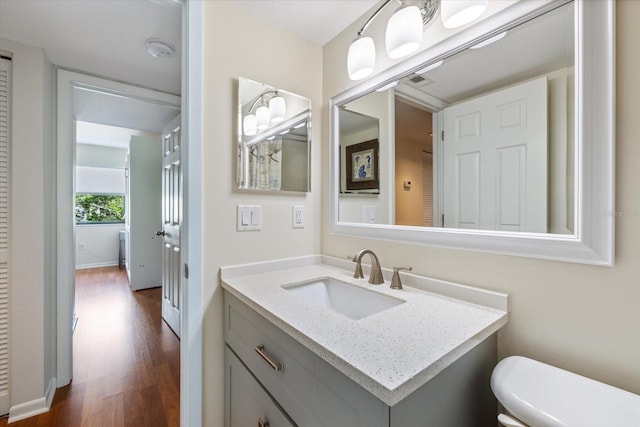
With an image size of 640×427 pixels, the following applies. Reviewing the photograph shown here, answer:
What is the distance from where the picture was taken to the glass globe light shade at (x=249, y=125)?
1249 millimetres

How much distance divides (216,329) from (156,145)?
357cm

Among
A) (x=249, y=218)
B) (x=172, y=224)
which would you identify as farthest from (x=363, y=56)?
(x=172, y=224)

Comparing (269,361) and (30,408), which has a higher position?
(269,361)

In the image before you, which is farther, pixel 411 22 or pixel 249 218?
pixel 249 218

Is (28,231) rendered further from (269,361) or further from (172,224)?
(269,361)

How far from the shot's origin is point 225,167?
1.22 m

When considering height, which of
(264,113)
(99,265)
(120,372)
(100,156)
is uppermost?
(100,156)

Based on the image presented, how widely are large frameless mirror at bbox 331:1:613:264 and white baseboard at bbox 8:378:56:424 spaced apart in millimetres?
2111

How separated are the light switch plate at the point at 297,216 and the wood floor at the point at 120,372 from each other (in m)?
1.30

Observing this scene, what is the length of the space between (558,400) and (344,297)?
743mm

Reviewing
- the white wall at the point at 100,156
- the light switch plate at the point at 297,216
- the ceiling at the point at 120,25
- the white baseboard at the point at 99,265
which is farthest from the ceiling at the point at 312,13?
the white baseboard at the point at 99,265

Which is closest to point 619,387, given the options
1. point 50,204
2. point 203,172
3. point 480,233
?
point 480,233

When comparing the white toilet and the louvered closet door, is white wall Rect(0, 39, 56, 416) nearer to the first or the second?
the louvered closet door

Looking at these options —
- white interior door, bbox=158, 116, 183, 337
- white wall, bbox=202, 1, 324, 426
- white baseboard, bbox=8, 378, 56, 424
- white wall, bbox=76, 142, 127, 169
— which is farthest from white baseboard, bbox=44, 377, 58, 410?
white wall, bbox=76, 142, 127, 169
